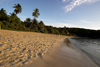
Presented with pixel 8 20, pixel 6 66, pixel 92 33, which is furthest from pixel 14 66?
pixel 92 33

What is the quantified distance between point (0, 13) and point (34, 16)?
2051cm

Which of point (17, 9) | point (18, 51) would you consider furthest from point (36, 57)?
point (17, 9)

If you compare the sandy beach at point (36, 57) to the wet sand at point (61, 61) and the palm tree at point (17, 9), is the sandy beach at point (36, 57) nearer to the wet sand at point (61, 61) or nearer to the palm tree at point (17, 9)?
the wet sand at point (61, 61)

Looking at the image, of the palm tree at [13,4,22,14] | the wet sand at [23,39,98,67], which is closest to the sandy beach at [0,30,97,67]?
the wet sand at [23,39,98,67]

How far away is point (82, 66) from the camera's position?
101 inches

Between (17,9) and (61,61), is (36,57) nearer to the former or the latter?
(61,61)

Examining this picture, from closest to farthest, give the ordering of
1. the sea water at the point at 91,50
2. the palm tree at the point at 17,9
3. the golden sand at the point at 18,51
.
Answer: the golden sand at the point at 18,51, the sea water at the point at 91,50, the palm tree at the point at 17,9

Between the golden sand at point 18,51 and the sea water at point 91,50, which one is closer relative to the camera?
the golden sand at point 18,51

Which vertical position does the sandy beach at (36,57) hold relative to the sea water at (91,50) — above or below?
above

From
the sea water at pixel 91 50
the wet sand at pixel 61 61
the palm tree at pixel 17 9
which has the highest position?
the palm tree at pixel 17 9

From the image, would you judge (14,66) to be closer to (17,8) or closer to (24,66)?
(24,66)

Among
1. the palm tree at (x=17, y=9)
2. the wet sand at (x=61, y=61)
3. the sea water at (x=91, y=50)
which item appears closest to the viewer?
the wet sand at (x=61, y=61)

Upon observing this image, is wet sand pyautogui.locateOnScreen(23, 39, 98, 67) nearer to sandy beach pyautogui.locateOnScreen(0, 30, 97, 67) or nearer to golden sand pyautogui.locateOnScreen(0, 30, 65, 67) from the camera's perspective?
sandy beach pyautogui.locateOnScreen(0, 30, 97, 67)

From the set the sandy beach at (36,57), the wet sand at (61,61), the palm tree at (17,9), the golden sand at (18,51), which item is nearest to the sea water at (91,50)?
the sandy beach at (36,57)
